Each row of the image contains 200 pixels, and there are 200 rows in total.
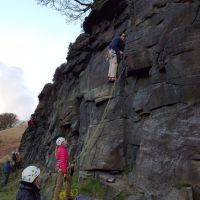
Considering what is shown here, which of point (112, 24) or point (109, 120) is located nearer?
point (109, 120)

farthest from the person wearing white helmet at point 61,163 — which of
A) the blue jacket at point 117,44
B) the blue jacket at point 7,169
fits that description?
the blue jacket at point 7,169

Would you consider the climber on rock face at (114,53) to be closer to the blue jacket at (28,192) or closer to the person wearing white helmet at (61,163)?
the person wearing white helmet at (61,163)

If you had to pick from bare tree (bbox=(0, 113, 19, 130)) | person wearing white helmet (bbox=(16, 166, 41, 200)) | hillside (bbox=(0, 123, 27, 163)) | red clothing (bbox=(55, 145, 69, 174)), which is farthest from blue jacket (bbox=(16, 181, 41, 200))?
bare tree (bbox=(0, 113, 19, 130))

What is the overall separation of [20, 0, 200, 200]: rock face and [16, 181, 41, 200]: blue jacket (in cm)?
431

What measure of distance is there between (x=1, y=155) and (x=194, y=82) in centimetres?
3676

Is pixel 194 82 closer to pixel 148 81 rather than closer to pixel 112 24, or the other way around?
pixel 148 81

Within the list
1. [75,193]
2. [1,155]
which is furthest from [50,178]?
[1,155]

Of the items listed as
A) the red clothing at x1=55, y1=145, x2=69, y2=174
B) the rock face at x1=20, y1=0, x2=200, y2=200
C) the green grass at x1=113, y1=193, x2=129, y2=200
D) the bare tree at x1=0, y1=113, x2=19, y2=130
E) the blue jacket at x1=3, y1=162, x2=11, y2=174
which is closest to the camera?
the rock face at x1=20, y1=0, x2=200, y2=200

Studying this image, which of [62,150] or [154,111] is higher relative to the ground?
[154,111]

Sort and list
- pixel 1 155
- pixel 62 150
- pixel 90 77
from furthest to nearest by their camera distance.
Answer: pixel 1 155, pixel 90 77, pixel 62 150

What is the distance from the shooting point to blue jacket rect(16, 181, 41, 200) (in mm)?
7309

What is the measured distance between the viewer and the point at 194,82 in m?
11.2

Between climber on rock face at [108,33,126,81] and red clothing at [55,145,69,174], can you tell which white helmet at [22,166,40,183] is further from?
climber on rock face at [108,33,126,81]

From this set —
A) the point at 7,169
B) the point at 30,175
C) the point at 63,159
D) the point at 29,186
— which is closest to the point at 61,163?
the point at 63,159
